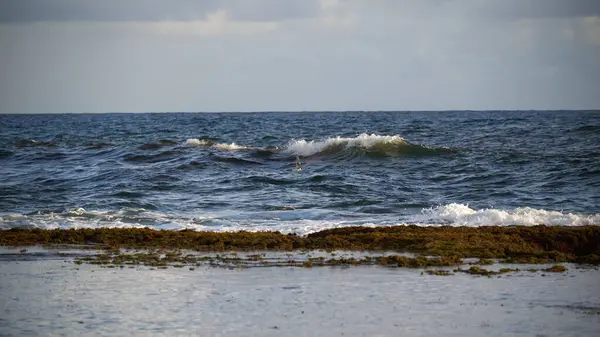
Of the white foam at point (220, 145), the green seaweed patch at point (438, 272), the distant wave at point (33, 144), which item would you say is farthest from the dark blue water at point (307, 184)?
the green seaweed patch at point (438, 272)

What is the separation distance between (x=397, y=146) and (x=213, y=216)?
1893 centimetres

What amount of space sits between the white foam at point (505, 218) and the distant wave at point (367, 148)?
1719cm

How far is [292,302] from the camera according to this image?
10.2 meters

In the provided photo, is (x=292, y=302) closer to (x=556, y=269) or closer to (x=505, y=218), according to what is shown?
(x=556, y=269)

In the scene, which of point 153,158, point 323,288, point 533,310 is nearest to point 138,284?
point 323,288

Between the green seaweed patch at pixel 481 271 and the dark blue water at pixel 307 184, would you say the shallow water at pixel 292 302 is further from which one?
the dark blue water at pixel 307 184

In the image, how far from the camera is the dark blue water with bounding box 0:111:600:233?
20.0 meters

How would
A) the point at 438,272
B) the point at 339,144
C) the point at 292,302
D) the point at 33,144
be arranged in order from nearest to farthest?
the point at 292,302 < the point at 438,272 < the point at 339,144 < the point at 33,144

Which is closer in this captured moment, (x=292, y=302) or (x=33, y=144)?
(x=292, y=302)

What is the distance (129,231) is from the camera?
16.1 m

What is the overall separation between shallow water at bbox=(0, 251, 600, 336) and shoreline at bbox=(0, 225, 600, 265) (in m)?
1.64

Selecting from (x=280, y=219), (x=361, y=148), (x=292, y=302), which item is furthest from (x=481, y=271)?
(x=361, y=148)

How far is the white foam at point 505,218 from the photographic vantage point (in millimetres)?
18156

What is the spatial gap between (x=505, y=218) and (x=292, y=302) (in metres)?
9.56
